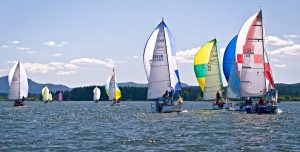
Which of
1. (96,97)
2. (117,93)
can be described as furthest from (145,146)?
(96,97)

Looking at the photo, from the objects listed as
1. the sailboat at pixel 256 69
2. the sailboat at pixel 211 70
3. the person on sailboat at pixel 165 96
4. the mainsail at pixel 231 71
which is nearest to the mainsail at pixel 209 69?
the sailboat at pixel 211 70

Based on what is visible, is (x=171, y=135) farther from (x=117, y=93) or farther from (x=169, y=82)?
(x=117, y=93)

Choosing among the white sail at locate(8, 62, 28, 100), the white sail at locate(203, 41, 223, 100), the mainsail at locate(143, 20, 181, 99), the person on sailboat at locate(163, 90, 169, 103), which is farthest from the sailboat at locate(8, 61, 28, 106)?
the person on sailboat at locate(163, 90, 169, 103)

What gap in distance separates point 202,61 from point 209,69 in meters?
2.23

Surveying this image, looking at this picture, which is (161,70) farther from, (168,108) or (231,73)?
(231,73)

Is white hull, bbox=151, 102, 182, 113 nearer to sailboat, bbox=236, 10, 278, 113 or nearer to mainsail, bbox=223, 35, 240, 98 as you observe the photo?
sailboat, bbox=236, 10, 278, 113

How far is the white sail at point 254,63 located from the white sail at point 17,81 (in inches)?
1827

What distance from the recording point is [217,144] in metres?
27.0

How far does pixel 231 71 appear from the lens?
221ft

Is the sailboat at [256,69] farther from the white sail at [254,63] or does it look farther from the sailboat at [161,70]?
the sailboat at [161,70]

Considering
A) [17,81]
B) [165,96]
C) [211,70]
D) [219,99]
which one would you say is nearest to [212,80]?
[211,70]

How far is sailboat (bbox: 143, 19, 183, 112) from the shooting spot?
54.9 meters

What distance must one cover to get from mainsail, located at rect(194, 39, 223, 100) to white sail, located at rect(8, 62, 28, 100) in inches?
1306

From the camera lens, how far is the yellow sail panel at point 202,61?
232 feet
